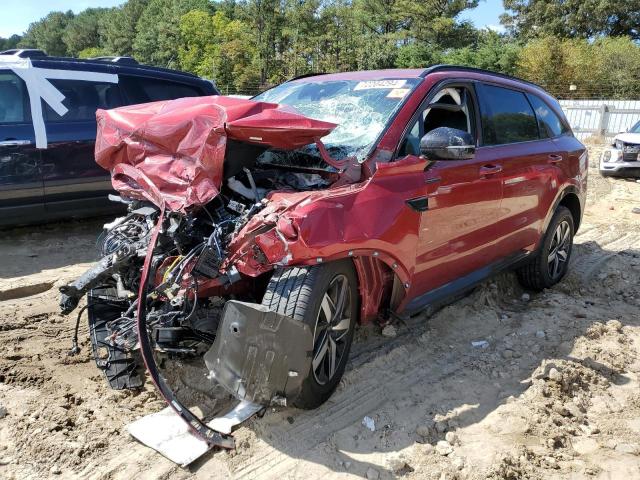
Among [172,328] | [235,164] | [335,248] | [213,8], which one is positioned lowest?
[172,328]

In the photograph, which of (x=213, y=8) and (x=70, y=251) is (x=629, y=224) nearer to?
(x=70, y=251)

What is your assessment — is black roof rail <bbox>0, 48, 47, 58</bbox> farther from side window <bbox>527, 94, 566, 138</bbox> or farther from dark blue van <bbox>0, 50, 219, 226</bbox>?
side window <bbox>527, 94, 566, 138</bbox>

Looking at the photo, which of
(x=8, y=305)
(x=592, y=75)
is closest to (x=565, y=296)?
(x=8, y=305)

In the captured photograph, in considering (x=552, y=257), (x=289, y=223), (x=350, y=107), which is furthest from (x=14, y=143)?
(x=552, y=257)

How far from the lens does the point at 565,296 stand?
16.9 feet

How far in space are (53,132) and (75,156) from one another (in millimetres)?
319

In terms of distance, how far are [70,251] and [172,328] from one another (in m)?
3.66

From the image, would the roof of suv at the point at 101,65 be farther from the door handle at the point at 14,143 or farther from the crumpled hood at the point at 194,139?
the crumpled hood at the point at 194,139

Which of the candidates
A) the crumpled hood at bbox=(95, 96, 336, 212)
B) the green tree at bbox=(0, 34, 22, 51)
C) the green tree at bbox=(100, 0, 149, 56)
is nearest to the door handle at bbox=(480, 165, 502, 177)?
the crumpled hood at bbox=(95, 96, 336, 212)

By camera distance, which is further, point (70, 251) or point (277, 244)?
point (70, 251)

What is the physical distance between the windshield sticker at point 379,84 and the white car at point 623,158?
10.3 meters

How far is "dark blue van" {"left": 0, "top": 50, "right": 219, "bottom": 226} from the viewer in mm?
5684

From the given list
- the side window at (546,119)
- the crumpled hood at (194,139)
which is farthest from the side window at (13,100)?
the side window at (546,119)

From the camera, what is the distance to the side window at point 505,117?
4.25 metres
